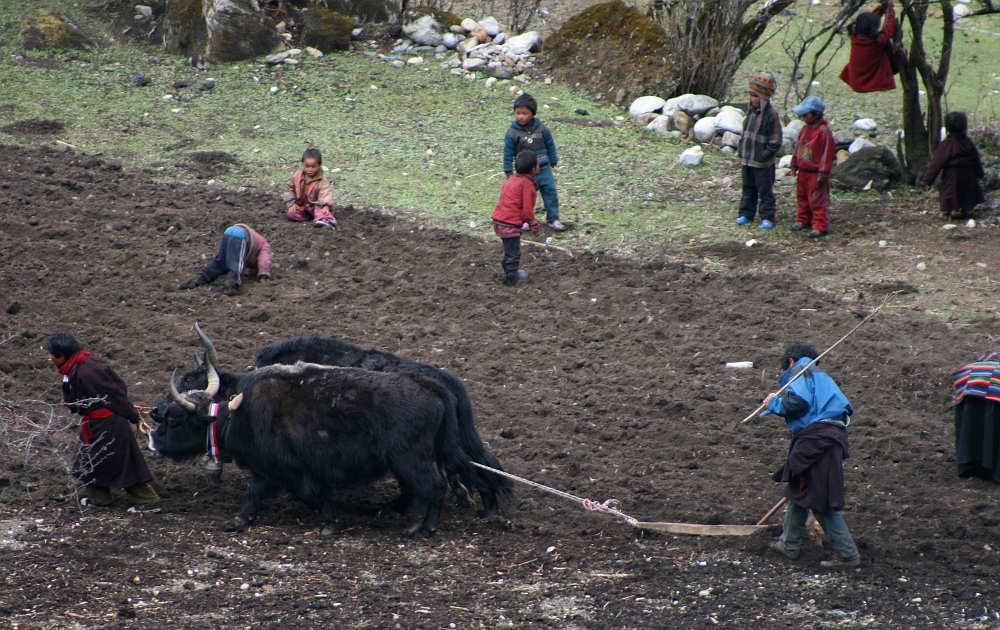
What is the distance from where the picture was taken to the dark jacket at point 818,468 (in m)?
5.45

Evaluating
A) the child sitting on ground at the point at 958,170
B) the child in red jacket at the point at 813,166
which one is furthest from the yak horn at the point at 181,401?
the child sitting on ground at the point at 958,170

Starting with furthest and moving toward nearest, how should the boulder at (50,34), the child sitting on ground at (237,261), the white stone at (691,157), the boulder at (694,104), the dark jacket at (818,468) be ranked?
1. the boulder at (50,34)
2. the boulder at (694,104)
3. the white stone at (691,157)
4. the child sitting on ground at (237,261)
5. the dark jacket at (818,468)

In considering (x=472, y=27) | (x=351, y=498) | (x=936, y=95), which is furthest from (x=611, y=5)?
(x=351, y=498)

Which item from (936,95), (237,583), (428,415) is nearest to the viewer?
(237,583)

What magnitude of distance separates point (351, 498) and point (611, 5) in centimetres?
1228

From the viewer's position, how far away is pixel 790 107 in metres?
16.1

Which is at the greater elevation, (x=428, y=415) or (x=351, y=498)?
(x=428, y=415)

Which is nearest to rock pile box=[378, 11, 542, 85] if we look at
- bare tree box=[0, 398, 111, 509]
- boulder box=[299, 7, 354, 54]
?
boulder box=[299, 7, 354, 54]

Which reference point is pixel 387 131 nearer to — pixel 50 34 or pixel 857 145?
pixel 857 145

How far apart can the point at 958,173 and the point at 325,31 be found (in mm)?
10953

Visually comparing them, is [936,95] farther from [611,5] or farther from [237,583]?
[237,583]

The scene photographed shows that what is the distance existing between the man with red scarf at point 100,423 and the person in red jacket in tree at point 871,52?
9166 millimetres

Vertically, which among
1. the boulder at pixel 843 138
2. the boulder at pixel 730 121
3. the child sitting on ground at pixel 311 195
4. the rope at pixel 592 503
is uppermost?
the boulder at pixel 730 121

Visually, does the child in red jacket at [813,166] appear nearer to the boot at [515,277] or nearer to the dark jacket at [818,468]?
the boot at [515,277]
